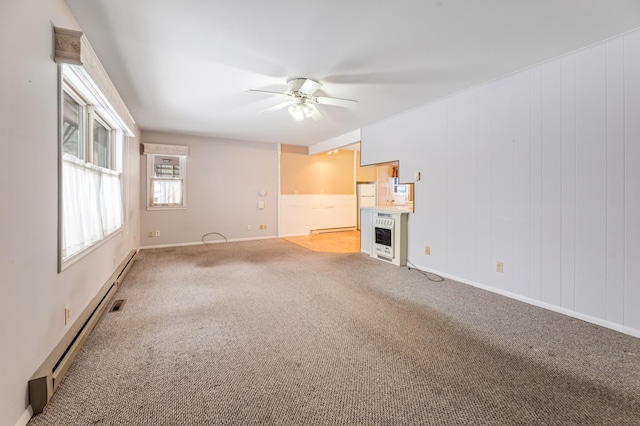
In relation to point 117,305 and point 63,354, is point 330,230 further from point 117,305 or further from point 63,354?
point 63,354

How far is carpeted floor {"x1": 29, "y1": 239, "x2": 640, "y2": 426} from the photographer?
141cm

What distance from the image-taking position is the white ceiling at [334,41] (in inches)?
78.2

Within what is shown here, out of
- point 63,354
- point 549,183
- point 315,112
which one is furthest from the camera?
point 315,112

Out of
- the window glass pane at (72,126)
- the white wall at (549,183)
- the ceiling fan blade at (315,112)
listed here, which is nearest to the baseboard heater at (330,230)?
the white wall at (549,183)

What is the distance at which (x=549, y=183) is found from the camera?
8.98 feet

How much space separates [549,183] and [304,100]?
111 inches

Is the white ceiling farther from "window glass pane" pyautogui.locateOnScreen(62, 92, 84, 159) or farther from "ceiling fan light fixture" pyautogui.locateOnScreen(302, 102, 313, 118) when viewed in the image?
"window glass pane" pyautogui.locateOnScreen(62, 92, 84, 159)

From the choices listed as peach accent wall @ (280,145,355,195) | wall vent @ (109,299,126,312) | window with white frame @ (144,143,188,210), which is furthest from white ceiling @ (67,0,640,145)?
peach accent wall @ (280,145,355,195)

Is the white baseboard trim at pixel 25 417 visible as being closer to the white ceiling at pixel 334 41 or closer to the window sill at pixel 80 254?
the window sill at pixel 80 254

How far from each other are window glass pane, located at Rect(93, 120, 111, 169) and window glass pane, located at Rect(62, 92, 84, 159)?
376 millimetres

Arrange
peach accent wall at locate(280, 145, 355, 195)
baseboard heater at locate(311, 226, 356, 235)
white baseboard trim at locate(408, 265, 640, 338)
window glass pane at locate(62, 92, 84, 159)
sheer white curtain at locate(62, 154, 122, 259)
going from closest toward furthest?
sheer white curtain at locate(62, 154, 122, 259) → white baseboard trim at locate(408, 265, 640, 338) → window glass pane at locate(62, 92, 84, 159) → peach accent wall at locate(280, 145, 355, 195) → baseboard heater at locate(311, 226, 356, 235)

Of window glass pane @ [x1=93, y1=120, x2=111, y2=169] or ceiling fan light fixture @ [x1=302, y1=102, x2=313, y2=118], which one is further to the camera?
ceiling fan light fixture @ [x1=302, y1=102, x2=313, y2=118]

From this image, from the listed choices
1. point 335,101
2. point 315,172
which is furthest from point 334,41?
point 315,172

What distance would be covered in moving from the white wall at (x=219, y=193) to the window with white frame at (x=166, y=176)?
0.35ft
